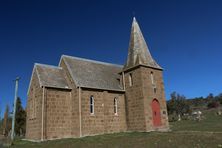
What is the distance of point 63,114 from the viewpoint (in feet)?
81.6

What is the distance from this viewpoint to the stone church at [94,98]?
24.1 m

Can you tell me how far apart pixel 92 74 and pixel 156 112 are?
31.7 ft

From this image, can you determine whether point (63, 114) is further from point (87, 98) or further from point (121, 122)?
point (121, 122)

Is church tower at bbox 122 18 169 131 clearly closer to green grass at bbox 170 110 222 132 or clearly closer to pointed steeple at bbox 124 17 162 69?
pointed steeple at bbox 124 17 162 69

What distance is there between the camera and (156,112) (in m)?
27.5

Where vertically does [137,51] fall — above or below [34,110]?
above

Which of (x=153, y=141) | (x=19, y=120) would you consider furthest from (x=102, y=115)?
(x=19, y=120)

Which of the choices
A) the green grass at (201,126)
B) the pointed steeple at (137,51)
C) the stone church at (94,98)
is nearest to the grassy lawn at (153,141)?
the green grass at (201,126)

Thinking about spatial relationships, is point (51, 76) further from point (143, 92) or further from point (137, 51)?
point (137, 51)

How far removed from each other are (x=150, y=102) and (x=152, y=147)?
41.8 feet

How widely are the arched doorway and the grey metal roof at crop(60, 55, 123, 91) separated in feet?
15.8

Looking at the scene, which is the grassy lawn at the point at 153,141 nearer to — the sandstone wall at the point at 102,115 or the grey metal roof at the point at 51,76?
the sandstone wall at the point at 102,115

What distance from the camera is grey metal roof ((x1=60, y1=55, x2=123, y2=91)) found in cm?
2645

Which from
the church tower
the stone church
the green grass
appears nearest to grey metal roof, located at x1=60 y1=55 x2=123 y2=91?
the stone church
